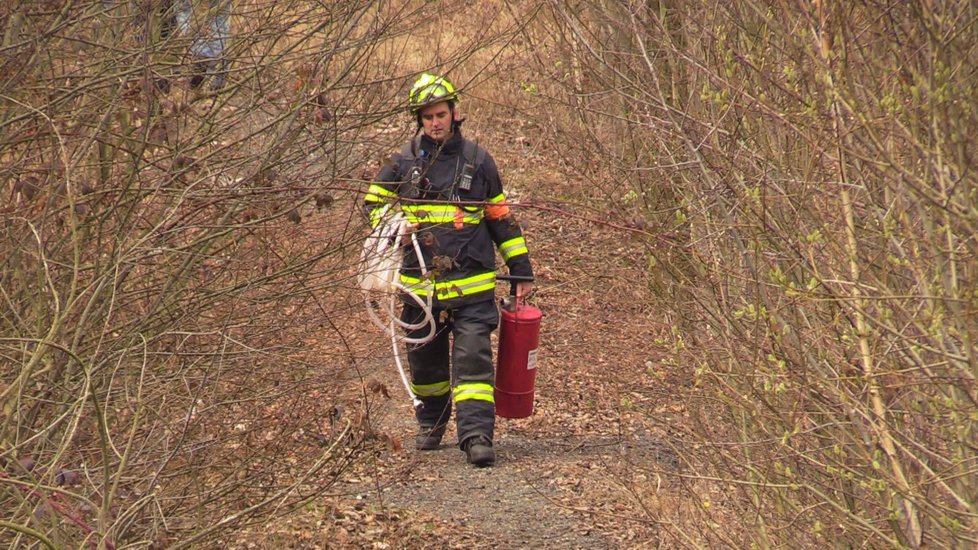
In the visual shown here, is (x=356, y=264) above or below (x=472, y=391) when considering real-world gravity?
above

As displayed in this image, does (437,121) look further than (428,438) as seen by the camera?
No

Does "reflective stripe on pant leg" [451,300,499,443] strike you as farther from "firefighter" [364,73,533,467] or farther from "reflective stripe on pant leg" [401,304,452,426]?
"reflective stripe on pant leg" [401,304,452,426]

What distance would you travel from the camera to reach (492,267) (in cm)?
770

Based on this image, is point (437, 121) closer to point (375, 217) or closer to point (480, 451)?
point (375, 217)

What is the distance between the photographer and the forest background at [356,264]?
3.79 meters

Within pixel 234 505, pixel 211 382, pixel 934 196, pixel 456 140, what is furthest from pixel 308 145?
pixel 934 196

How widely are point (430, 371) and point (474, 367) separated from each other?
41 centimetres

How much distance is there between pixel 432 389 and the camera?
8164mm

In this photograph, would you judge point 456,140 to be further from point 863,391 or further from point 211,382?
point 863,391

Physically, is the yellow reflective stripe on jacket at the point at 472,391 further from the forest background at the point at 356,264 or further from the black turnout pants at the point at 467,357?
the forest background at the point at 356,264

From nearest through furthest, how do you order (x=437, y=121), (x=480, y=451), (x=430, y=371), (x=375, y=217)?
(x=375, y=217) → (x=437, y=121) → (x=480, y=451) → (x=430, y=371)

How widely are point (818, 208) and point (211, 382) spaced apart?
2.40 meters

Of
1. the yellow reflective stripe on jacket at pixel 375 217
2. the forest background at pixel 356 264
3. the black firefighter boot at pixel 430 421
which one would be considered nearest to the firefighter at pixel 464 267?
the black firefighter boot at pixel 430 421

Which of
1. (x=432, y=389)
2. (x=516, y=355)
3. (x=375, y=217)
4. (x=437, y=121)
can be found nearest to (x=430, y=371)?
(x=432, y=389)
